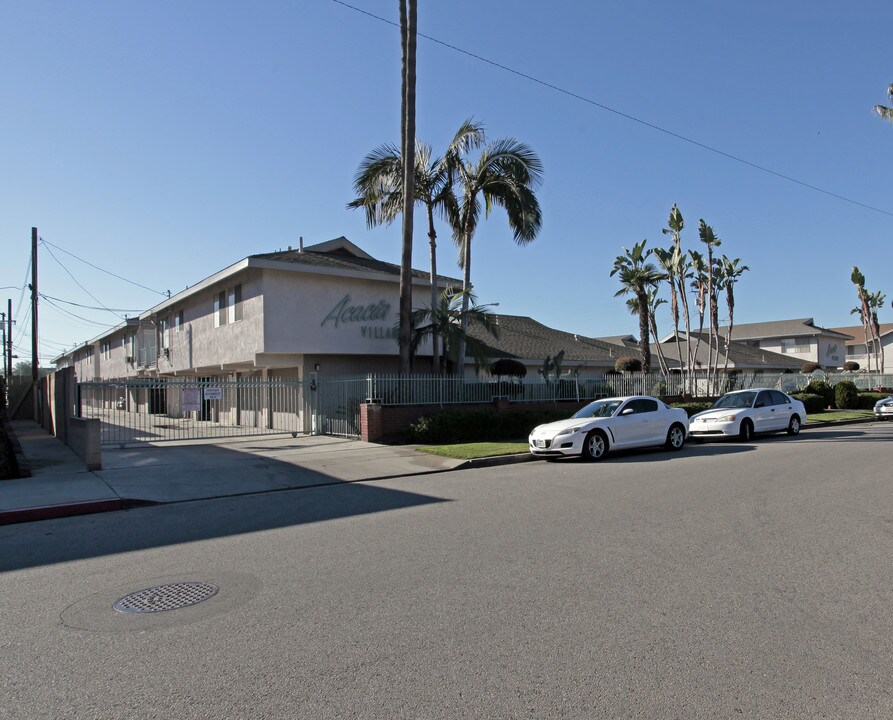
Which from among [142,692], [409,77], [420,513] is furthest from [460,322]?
[142,692]

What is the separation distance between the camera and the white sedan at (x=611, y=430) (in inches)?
561

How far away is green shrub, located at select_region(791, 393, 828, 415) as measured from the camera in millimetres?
30875

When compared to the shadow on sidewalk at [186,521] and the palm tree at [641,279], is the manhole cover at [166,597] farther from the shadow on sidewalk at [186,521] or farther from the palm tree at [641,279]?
the palm tree at [641,279]

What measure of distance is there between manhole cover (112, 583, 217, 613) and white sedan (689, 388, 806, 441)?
15723 mm

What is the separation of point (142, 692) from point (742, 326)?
71.4 meters

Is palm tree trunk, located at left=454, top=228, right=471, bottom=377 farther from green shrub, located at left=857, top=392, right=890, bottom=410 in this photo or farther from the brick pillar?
green shrub, located at left=857, top=392, right=890, bottom=410

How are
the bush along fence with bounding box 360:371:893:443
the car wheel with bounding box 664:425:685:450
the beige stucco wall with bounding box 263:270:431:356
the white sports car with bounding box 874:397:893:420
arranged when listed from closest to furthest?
the car wheel with bounding box 664:425:685:450 < the bush along fence with bounding box 360:371:893:443 < the beige stucco wall with bounding box 263:270:431:356 < the white sports car with bounding box 874:397:893:420

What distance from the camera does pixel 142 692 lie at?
374 centimetres

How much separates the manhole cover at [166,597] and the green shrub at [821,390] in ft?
108

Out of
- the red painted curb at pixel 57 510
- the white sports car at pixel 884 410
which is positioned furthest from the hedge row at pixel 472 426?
the white sports car at pixel 884 410

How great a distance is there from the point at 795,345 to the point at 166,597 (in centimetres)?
6512

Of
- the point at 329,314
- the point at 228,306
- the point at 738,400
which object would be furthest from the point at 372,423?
the point at 738,400

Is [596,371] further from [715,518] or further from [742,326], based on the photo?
[742,326]

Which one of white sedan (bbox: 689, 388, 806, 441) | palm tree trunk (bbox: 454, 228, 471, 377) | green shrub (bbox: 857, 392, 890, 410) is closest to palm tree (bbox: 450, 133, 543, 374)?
palm tree trunk (bbox: 454, 228, 471, 377)
